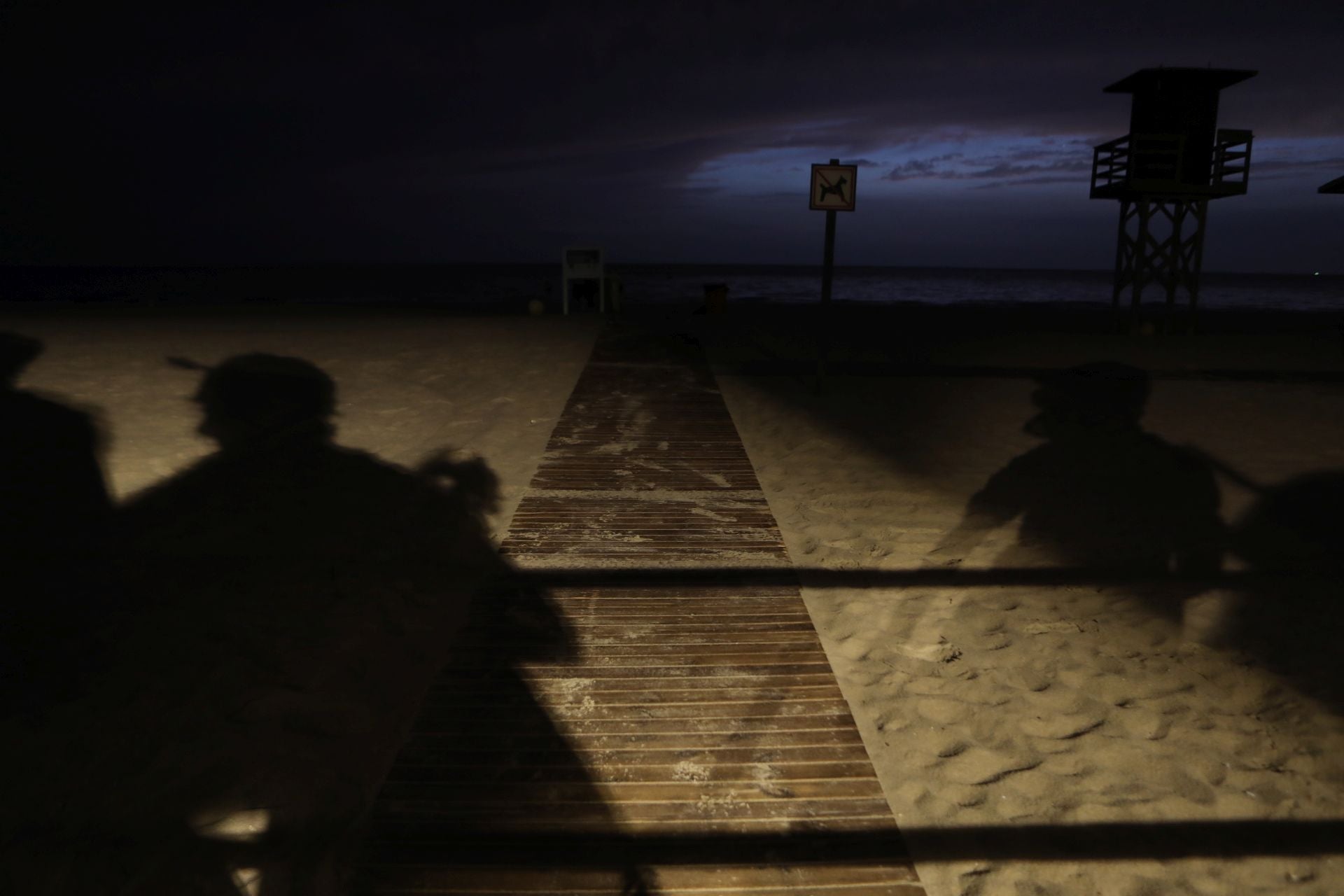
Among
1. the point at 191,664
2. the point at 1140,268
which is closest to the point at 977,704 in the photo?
the point at 191,664

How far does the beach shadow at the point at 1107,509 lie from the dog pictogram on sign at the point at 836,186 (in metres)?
3.23

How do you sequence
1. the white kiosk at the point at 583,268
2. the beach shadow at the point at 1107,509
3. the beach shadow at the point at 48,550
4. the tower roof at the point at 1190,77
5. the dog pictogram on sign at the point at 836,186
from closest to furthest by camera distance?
1. the beach shadow at the point at 48,550
2. the beach shadow at the point at 1107,509
3. the dog pictogram on sign at the point at 836,186
4. the tower roof at the point at 1190,77
5. the white kiosk at the point at 583,268

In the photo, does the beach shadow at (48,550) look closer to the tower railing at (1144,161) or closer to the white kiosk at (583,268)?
the white kiosk at (583,268)

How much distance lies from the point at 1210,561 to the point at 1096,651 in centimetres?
158

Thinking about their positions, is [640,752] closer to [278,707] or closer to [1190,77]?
[278,707]

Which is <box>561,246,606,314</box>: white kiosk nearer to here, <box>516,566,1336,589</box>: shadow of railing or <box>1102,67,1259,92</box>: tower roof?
<box>1102,67,1259,92</box>: tower roof

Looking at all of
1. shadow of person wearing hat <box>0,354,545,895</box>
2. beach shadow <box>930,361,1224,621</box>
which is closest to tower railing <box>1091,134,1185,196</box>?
beach shadow <box>930,361,1224,621</box>

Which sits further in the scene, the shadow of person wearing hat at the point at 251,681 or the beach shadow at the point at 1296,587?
the beach shadow at the point at 1296,587

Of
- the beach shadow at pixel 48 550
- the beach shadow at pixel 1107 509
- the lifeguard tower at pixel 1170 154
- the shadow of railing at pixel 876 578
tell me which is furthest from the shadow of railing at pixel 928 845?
the lifeguard tower at pixel 1170 154

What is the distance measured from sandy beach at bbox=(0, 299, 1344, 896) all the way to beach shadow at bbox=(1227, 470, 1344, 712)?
0.02 metres

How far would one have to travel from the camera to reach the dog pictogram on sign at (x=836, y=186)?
7922 mm

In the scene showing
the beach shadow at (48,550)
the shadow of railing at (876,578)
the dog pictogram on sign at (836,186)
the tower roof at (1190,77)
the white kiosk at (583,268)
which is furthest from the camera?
the white kiosk at (583,268)

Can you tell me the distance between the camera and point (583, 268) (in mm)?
18203

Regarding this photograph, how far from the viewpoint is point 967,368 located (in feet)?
35.8
